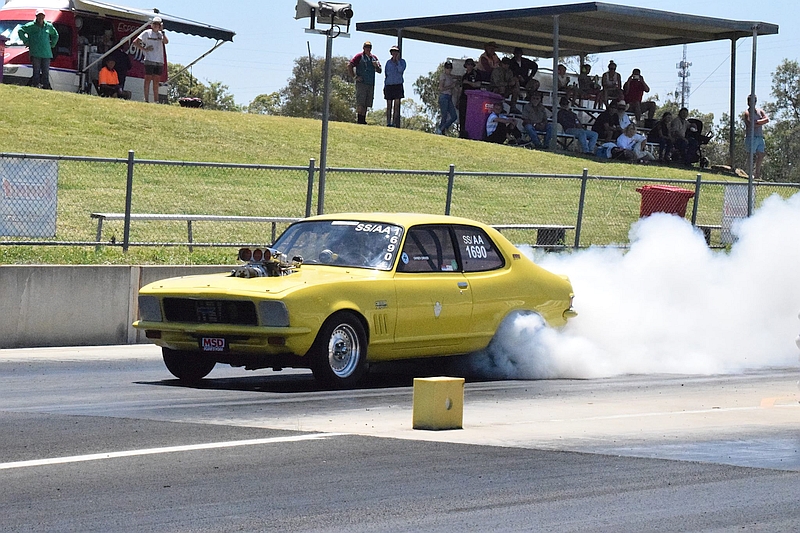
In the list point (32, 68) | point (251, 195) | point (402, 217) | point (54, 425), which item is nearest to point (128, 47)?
point (32, 68)

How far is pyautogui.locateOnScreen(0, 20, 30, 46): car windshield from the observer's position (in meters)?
29.9

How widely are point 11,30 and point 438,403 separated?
2432 centimetres

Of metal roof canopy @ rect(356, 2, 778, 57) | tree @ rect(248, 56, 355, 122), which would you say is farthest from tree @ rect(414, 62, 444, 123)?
metal roof canopy @ rect(356, 2, 778, 57)

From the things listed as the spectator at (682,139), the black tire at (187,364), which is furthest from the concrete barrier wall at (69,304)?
the spectator at (682,139)

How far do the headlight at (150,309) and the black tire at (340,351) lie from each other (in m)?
1.40

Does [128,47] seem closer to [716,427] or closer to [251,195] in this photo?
[251,195]

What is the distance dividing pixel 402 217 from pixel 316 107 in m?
48.5

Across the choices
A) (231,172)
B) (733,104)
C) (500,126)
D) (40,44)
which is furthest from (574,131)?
(40,44)

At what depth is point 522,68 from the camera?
32.3m

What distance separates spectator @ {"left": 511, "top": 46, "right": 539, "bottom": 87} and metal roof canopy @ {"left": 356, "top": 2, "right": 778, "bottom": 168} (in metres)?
0.85

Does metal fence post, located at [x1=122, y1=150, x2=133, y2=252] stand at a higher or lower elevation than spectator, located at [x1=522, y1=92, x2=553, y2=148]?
lower

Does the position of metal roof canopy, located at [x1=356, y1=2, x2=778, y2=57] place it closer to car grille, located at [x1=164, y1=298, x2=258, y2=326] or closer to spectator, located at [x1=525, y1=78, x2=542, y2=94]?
spectator, located at [x1=525, y1=78, x2=542, y2=94]

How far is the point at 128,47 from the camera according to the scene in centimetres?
3038

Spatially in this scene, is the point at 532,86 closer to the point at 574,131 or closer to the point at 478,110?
the point at 478,110
